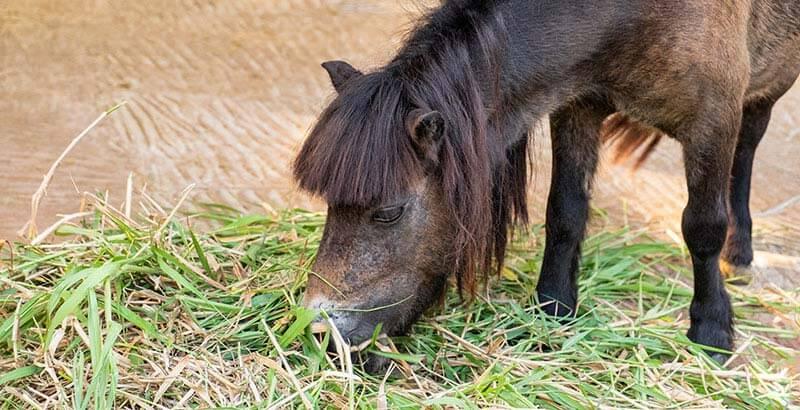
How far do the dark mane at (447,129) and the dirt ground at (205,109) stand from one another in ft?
4.08

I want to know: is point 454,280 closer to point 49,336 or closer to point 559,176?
point 559,176

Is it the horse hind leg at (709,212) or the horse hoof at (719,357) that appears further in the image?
the horse hoof at (719,357)

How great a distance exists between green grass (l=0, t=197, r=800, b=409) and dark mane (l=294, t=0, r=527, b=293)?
371 millimetres

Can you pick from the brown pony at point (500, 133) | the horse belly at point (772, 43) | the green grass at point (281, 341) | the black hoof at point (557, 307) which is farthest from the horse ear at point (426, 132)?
the horse belly at point (772, 43)

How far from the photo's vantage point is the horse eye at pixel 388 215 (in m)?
3.08

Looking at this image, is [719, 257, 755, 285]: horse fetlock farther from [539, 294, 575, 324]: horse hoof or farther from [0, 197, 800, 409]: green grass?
[539, 294, 575, 324]: horse hoof

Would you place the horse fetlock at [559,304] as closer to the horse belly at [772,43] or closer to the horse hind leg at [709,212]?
the horse hind leg at [709,212]

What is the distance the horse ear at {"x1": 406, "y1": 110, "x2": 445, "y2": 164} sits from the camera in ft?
9.79

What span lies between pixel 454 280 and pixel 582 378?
556 millimetres

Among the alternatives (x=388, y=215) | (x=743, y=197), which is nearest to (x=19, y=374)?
(x=388, y=215)

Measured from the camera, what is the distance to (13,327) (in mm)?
3123

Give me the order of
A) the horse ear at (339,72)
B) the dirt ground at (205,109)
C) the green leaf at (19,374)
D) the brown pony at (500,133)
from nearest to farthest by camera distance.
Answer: the green leaf at (19,374), the brown pony at (500,133), the horse ear at (339,72), the dirt ground at (205,109)

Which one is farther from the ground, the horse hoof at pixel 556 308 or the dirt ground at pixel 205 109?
the dirt ground at pixel 205 109

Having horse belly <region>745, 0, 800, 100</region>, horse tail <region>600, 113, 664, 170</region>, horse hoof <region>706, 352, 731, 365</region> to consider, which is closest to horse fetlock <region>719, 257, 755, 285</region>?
horse tail <region>600, 113, 664, 170</region>
